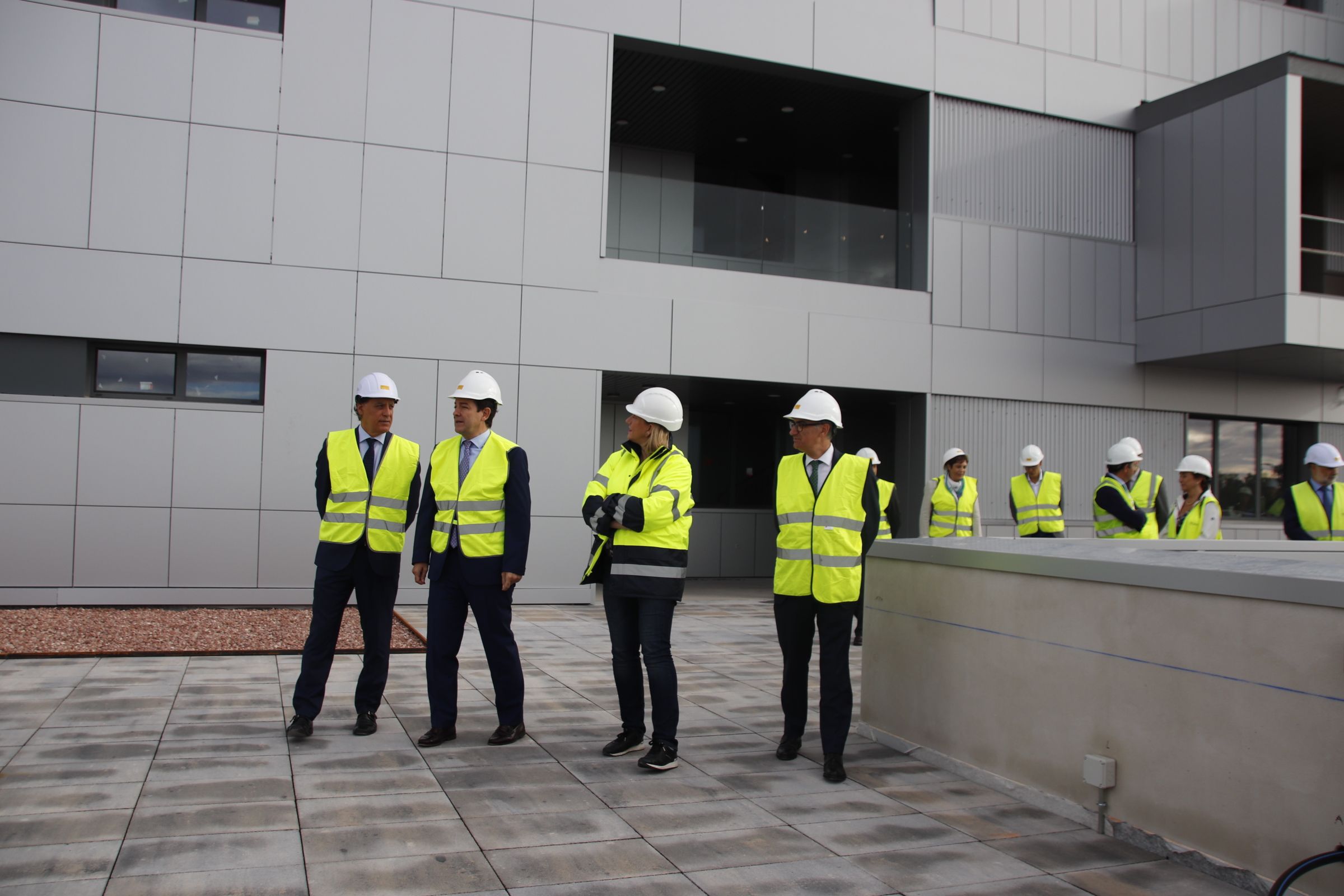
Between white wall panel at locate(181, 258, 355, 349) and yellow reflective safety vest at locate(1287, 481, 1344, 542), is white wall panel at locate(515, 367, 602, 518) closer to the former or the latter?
white wall panel at locate(181, 258, 355, 349)

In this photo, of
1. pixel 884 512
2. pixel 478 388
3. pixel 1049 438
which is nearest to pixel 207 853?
pixel 478 388

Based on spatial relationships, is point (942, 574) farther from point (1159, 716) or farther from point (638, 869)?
point (638, 869)

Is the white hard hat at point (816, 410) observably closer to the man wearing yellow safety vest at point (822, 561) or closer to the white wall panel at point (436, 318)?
the man wearing yellow safety vest at point (822, 561)

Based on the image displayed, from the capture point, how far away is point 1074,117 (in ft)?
51.2

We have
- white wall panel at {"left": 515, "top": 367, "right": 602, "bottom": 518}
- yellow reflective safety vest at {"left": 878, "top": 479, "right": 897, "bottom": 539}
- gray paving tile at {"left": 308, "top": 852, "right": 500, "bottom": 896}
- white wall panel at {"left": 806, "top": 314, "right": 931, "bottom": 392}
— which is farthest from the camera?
white wall panel at {"left": 806, "top": 314, "right": 931, "bottom": 392}

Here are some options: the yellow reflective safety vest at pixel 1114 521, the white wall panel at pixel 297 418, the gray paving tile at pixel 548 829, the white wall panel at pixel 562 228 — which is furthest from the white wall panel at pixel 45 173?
the yellow reflective safety vest at pixel 1114 521

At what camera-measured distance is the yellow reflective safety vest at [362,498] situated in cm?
573

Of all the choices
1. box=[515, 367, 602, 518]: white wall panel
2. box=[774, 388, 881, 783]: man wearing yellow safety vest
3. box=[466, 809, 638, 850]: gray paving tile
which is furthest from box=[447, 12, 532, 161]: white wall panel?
box=[466, 809, 638, 850]: gray paving tile

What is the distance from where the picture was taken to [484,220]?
1232 cm

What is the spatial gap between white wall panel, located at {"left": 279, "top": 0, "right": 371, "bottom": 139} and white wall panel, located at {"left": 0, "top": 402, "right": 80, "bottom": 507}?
3.98m

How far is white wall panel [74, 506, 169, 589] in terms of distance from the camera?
10844 millimetres

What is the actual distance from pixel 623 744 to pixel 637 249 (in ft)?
28.7

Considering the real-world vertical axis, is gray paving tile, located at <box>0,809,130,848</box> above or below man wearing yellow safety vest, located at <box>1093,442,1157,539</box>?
below

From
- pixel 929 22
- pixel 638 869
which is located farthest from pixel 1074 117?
pixel 638 869
